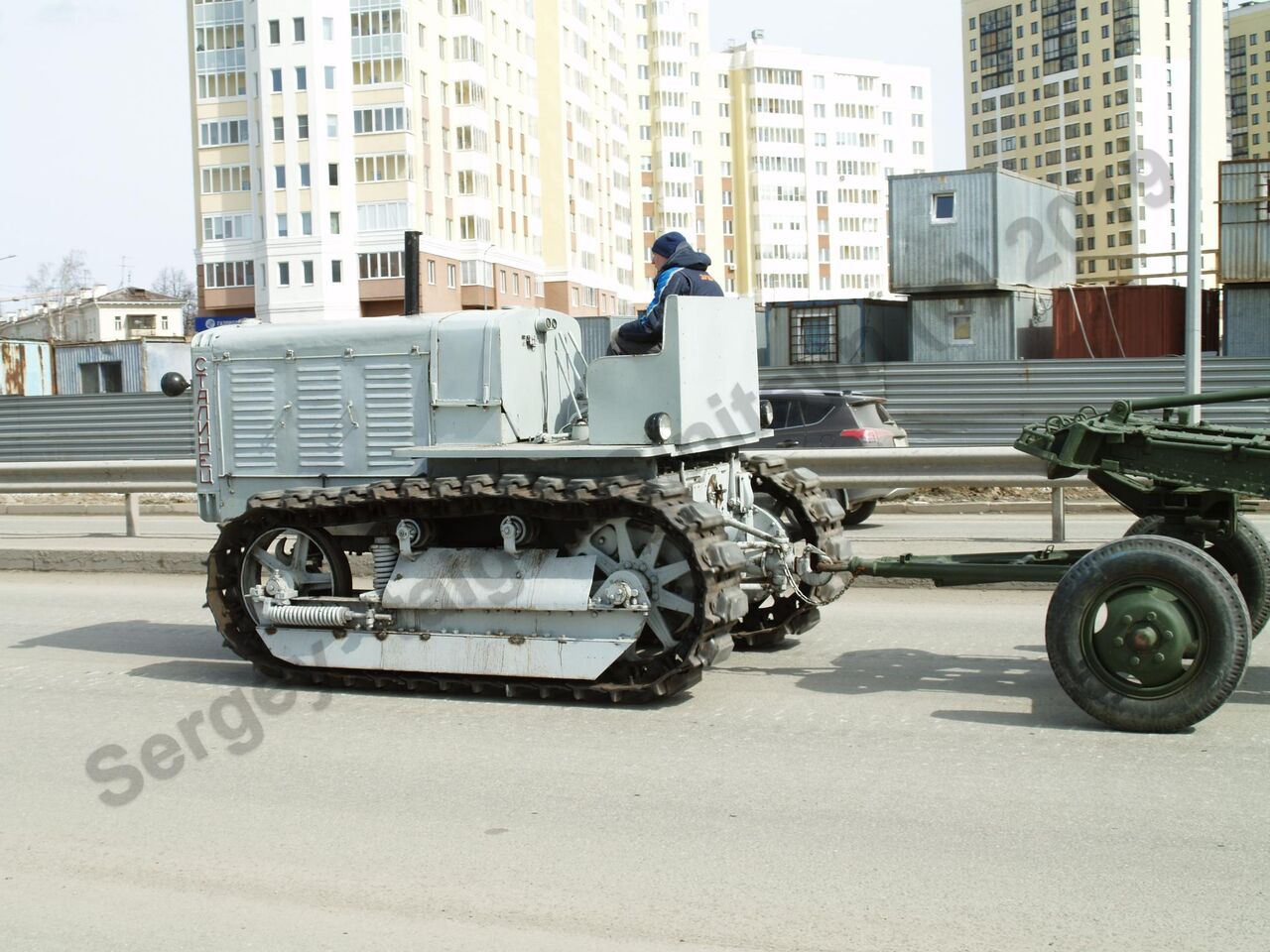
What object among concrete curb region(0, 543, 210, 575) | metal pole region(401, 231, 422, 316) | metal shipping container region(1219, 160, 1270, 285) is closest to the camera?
metal pole region(401, 231, 422, 316)

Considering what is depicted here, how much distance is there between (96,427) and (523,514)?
27091mm

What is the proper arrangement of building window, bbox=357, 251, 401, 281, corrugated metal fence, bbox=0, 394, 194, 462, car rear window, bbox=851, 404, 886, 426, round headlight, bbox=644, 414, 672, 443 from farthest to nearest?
building window, bbox=357, 251, 401, 281 → corrugated metal fence, bbox=0, 394, 194, 462 → car rear window, bbox=851, 404, 886, 426 → round headlight, bbox=644, 414, 672, 443

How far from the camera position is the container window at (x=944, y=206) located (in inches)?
1462

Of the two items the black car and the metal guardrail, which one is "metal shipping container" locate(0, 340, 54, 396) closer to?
the metal guardrail

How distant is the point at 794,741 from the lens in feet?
22.3

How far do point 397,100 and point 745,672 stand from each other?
223 ft

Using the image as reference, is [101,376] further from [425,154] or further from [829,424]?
[829,424]

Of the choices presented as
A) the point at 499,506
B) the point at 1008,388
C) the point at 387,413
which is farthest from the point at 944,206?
the point at 499,506

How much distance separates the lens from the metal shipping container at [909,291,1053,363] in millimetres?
36500

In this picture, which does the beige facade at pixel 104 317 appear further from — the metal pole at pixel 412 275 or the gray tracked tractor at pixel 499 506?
the gray tracked tractor at pixel 499 506

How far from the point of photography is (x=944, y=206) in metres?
37.4

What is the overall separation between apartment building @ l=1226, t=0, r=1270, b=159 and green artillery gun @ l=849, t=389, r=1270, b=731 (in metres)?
136

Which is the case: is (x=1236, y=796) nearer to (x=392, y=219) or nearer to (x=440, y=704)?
(x=440, y=704)

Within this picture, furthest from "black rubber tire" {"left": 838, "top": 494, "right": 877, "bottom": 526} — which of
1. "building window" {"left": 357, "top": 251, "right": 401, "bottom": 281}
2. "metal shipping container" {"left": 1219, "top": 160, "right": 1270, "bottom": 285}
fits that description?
"building window" {"left": 357, "top": 251, "right": 401, "bottom": 281}
